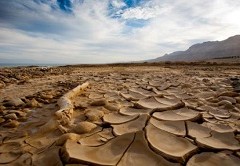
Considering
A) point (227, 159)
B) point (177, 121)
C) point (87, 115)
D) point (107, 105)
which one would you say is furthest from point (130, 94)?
point (227, 159)

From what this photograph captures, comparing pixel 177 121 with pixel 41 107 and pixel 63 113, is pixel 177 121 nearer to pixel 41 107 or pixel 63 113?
pixel 63 113

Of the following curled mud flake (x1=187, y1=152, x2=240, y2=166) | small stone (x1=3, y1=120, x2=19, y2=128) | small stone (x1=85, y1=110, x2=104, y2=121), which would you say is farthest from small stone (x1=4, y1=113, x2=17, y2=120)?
curled mud flake (x1=187, y1=152, x2=240, y2=166)

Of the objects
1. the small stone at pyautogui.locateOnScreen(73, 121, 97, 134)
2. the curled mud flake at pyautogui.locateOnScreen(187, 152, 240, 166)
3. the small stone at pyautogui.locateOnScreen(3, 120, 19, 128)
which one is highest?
the small stone at pyautogui.locateOnScreen(73, 121, 97, 134)

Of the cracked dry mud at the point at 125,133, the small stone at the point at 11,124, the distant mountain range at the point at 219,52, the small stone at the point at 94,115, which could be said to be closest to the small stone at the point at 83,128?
the cracked dry mud at the point at 125,133

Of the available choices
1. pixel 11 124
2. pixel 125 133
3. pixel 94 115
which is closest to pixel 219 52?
pixel 94 115

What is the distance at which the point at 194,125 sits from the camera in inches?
70.6

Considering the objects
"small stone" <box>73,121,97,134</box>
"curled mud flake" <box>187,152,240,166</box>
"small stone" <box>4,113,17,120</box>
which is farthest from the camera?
"small stone" <box>4,113,17,120</box>

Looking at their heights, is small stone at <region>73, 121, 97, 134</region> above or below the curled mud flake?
above

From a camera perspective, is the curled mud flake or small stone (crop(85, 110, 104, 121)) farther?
small stone (crop(85, 110, 104, 121))

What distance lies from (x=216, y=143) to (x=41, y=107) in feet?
6.57

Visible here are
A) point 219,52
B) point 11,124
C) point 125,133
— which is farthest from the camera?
point 219,52

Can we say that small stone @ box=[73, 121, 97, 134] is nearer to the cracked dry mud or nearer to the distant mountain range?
the cracked dry mud

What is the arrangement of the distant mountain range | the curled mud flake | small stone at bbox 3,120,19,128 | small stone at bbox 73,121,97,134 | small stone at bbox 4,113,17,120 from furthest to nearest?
the distant mountain range
small stone at bbox 4,113,17,120
small stone at bbox 3,120,19,128
small stone at bbox 73,121,97,134
the curled mud flake

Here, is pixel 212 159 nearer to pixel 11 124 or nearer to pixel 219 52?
pixel 11 124
